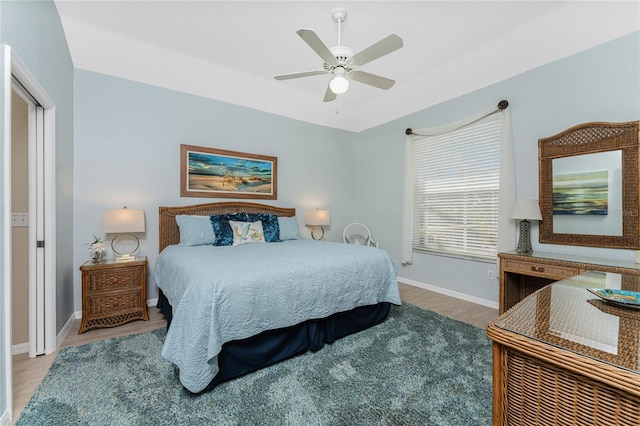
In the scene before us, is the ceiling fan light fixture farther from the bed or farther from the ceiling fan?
the bed

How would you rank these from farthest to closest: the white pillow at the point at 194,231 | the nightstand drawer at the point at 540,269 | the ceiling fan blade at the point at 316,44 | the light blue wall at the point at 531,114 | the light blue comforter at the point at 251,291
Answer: the white pillow at the point at 194,231
the light blue wall at the point at 531,114
the nightstand drawer at the point at 540,269
the ceiling fan blade at the point at 316,44
the light blue comforter at the point at 251,291

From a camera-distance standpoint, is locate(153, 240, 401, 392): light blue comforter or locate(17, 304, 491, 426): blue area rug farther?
locate(153, 240, 401, 392): light blue comforter

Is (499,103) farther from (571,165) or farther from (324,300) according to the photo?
(324,300)

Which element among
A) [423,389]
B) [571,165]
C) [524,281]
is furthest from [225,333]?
[571,165]

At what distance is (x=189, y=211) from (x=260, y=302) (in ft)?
7.07

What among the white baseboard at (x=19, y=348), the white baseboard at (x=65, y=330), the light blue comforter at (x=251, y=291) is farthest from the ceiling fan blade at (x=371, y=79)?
the white baseboard at (x=19, y=348)

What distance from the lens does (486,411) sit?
1.55 metres

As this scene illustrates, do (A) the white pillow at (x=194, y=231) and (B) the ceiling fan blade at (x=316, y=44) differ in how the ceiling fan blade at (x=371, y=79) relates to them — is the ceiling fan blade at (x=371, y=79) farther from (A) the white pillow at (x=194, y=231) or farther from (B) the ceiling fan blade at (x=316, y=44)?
(A) the white pillow at (x=194, y=231)

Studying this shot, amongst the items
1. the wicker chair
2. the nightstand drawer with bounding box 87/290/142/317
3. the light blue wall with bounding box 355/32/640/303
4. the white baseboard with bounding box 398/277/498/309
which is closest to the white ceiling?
the light blue wall with bounding box 355/32/640/303

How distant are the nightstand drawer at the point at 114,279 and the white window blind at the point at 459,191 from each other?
3530 mm

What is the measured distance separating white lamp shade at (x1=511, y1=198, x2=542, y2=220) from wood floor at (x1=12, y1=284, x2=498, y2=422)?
3.58ft

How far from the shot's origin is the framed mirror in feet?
7.71

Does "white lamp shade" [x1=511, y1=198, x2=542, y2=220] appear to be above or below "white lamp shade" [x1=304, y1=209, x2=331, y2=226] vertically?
above

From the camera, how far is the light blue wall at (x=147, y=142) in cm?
298
